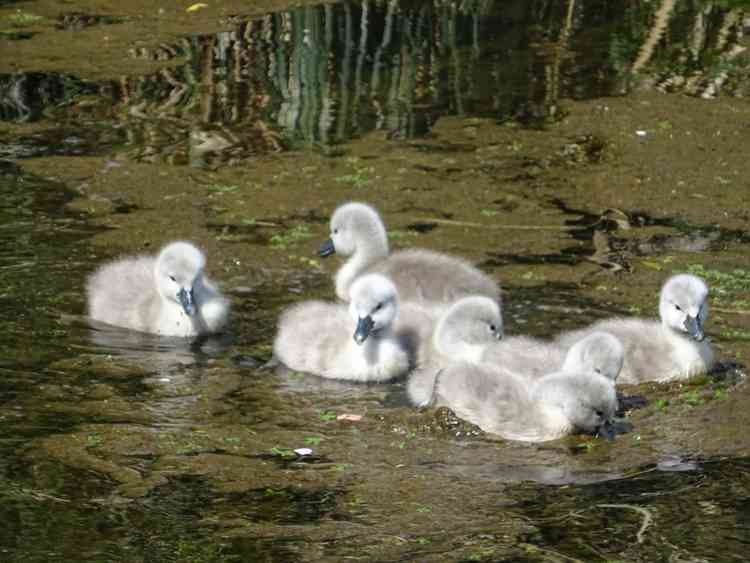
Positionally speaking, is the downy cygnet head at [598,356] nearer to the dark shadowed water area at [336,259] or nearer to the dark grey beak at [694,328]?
the dark shadowed water area at [336,259]

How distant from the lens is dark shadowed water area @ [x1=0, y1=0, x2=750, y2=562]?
529 cm

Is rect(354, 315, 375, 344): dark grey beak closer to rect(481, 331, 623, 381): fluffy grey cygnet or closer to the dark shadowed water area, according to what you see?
the dark shadowed water area

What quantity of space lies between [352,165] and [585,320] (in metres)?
2.65

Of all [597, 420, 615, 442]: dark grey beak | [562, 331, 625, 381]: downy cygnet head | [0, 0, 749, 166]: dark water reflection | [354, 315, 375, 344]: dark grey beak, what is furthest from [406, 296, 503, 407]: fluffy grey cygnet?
[0, 0, 749, 166]: dark water reflection

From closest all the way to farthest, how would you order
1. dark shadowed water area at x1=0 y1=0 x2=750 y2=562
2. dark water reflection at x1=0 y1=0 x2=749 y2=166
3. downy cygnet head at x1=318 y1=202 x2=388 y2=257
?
dark shadowed water area at x1=0 y1=0 x2=750 y2=562, downy cygnet head at x1=318 y1=202 x2=388 y2=257, dark water reflection at x1=0 y1=0 x2=749 y2=166

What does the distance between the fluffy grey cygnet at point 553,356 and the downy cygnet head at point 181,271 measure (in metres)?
1.42

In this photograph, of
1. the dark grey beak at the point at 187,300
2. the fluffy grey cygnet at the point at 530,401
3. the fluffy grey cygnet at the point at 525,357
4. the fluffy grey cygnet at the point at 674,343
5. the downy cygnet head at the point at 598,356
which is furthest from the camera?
the dark grey beak at the point at 187,300

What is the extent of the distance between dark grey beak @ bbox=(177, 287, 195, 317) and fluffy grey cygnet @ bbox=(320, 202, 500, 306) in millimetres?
883

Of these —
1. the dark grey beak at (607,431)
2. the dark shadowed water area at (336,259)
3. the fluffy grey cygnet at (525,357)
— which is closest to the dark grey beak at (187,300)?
the dark shadowed water area at (336,259)

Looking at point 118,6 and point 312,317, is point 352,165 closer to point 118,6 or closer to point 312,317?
point 312,317

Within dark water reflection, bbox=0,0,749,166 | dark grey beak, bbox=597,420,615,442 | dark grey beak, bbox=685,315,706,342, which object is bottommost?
dark grey beak, bbox=597,420,615,442

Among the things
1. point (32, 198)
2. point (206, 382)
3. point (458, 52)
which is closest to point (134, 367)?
point (206, 382)

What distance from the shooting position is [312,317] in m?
7.00

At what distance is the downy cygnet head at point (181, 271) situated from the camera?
7.21m
